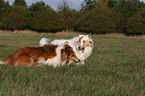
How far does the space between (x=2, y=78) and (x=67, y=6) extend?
60.7 metres

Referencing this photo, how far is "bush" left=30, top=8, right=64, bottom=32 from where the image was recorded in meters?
44.0

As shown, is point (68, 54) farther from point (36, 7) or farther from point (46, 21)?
point (36, 7)

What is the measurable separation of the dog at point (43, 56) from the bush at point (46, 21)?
39.3 m

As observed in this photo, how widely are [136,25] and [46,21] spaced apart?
22.6m

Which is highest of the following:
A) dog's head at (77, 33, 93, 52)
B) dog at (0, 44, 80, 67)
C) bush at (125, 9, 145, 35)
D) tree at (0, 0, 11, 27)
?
tree at (0, 0, 11, 27)

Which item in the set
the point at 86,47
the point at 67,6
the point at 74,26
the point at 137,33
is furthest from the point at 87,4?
the point at 86,47

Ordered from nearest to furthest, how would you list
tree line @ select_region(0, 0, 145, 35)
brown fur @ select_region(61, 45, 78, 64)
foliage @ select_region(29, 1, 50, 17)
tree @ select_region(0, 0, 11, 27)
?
brown fur @ select_region(61, 45, 78, 64) < tree line @ select_region(0, 0, 145, 35) < tree @ select_region(0, 0, 11, 27) < foliage @ select_region(29, 1, 50, 17)

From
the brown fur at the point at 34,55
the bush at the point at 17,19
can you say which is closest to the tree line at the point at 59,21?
the bush at the point at 17,19

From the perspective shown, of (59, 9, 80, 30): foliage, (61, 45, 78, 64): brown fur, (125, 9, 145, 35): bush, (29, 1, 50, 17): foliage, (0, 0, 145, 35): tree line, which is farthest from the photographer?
(59, 9, 80, 30): foliage

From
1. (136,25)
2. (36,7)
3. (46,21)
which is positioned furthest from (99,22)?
(36,7)

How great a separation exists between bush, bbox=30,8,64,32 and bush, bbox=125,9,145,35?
686 inches

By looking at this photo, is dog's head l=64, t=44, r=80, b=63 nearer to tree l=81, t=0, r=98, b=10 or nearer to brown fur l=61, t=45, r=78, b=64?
brown fur l=61, t=45, r=78, b=64

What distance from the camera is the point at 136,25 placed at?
43.0m

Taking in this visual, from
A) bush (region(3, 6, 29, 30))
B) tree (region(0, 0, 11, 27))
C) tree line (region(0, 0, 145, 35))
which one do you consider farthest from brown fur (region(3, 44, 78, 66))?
tree (region(0, 0, 11, 27))
